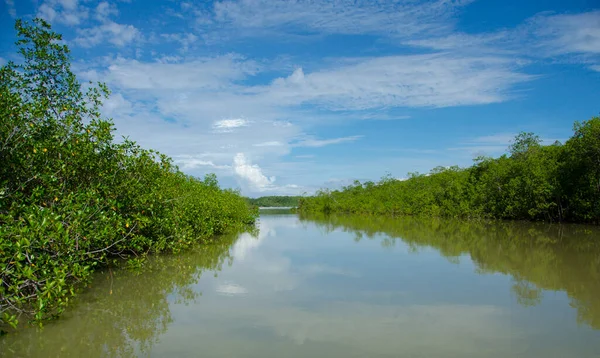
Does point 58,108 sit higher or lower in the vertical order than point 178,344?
higher

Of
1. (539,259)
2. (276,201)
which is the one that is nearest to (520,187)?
(539,259)

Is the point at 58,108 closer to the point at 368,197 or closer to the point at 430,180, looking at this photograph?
the point at 430,180

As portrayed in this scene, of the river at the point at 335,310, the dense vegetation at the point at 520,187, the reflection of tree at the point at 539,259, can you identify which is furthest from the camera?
the dense vegetation at the point at 520,187

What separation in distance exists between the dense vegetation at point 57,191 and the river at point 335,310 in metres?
0.60

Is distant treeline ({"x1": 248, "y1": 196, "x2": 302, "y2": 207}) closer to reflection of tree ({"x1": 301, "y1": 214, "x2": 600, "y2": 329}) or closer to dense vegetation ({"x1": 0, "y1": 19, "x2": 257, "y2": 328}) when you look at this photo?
reflection of tree ({"x1": 301, "y1": 214, "x2": 600, "y2": 329})

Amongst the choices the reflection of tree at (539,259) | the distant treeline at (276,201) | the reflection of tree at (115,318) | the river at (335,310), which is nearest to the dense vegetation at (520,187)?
the reflection of tree at (539,259)

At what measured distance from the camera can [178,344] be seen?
5.02 m

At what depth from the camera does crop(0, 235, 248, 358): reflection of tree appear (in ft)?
15.7

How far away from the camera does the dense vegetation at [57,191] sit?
16.7ft

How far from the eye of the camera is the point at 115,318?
236 inches

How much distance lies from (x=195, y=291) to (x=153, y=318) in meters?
1.74

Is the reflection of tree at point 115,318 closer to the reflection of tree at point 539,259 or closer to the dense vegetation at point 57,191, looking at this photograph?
the dense vegetation at point 57,191

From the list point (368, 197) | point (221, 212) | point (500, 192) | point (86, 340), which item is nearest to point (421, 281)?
point (86, 340)

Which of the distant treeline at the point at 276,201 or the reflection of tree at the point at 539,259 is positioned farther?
the distant treeline at the point at 276,201
